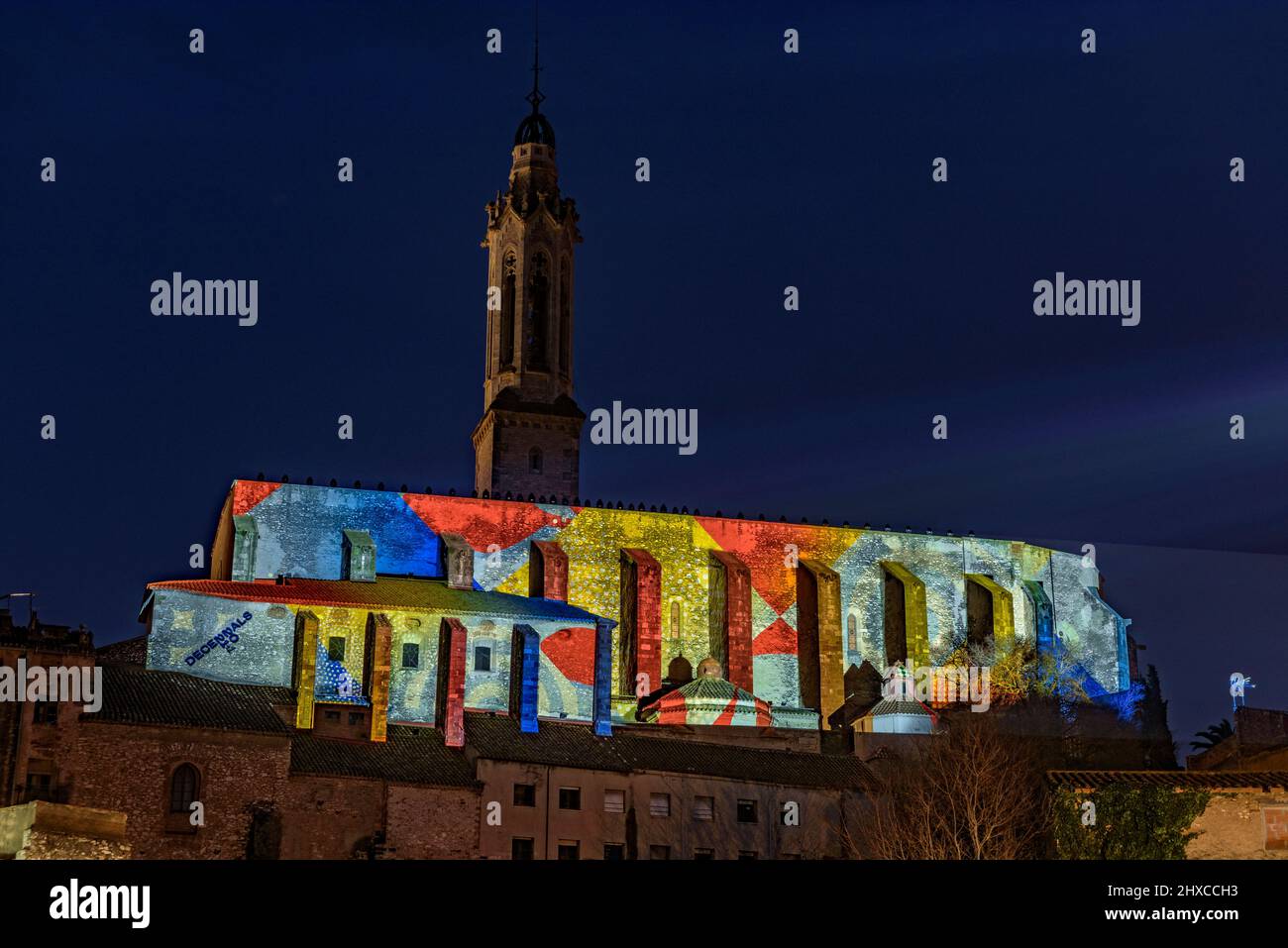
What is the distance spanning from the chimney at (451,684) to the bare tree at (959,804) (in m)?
10.7

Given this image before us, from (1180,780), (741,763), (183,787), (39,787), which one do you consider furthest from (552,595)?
(1180,780)

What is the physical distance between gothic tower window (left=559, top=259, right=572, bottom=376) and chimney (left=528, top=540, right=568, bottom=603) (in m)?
11.8

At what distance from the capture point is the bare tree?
41.2 meters

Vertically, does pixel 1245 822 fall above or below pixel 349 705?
below

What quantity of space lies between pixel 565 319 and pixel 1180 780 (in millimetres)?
35890

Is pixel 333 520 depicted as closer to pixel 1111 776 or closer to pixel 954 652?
pixel 954 652

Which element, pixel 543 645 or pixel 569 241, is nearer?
pixel 543 645

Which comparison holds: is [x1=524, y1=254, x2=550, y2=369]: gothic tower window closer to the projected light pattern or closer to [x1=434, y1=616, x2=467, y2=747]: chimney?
the projected light pattern

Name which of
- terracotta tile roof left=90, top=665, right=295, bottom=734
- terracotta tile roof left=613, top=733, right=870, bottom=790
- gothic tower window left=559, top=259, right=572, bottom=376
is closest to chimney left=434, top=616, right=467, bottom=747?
terracotta tile roof left=90, top=665, right=295, bottom=734

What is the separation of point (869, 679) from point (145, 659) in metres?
23.5

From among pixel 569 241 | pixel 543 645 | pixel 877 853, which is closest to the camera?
pixel 877 853

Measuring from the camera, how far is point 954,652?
58781mm

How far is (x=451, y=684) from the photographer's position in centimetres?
4784
